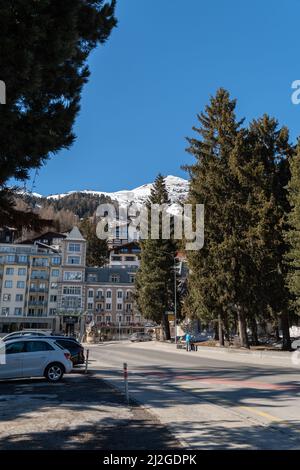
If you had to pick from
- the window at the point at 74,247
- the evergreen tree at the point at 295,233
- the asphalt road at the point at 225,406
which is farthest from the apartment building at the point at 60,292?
the asphalt road at the point at 225,406

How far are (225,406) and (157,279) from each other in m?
43.8

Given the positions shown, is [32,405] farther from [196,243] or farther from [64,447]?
[196,243]

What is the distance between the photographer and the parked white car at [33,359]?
49.3ft

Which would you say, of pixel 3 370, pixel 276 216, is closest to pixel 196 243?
pixel 276 216

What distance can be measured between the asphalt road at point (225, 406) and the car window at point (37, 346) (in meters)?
2.83

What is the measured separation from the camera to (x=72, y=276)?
87.1m

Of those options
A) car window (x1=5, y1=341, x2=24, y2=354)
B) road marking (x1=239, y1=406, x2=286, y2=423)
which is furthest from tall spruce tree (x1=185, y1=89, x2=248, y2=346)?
road marking (x1=239, y1=406, x2=286, y2=423)

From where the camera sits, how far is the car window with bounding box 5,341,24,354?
1515 centimetres

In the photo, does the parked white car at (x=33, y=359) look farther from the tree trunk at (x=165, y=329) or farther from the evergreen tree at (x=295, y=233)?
the tree trunk at (x=165, y=329)

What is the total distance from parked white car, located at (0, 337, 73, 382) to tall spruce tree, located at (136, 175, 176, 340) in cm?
3802

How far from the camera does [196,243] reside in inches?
1412
